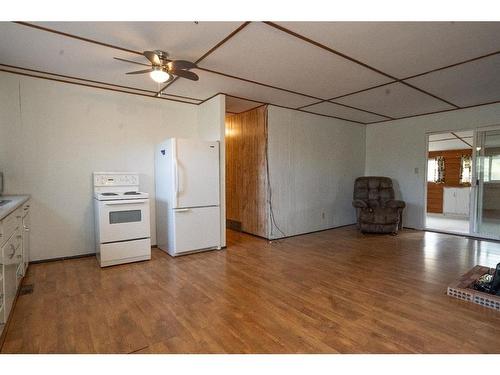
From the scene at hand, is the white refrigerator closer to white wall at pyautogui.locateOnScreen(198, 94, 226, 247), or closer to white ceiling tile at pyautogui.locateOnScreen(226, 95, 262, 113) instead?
white wall at pyautogui.locateOnScreen(198, 94, 226, 247)

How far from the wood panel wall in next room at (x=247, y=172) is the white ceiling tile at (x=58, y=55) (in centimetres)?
203

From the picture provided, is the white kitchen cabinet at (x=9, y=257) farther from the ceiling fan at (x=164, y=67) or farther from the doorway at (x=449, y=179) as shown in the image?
the doorway at (x=449, y=179)

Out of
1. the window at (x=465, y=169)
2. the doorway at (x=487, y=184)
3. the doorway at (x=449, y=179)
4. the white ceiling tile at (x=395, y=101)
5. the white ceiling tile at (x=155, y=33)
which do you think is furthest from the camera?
the window at (x=465, y=169)

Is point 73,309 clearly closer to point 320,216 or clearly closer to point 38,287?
point 38,287

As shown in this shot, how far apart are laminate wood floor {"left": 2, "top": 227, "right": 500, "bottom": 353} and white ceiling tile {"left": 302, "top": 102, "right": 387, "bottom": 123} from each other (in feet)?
8.39

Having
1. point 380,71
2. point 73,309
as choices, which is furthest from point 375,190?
point 73,309

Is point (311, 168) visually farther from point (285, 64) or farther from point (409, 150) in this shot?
point (285, 64)

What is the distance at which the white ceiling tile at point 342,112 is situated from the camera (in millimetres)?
4617

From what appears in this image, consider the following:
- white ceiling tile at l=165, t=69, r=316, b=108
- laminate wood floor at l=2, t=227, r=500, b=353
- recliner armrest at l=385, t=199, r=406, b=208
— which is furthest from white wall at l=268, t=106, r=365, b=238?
laminate wood floor at l=2, t=227, r=500, b=353

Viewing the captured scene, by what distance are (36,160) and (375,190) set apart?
5.67 m

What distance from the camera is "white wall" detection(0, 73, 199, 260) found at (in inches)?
123

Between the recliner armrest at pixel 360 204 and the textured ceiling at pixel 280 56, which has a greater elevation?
the textured ceiling at pixel 280 56

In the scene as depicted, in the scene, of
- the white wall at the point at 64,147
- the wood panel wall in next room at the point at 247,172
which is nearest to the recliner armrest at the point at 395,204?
the wood panel wall in next room at the point at 247,172

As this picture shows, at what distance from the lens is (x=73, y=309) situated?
215cm
